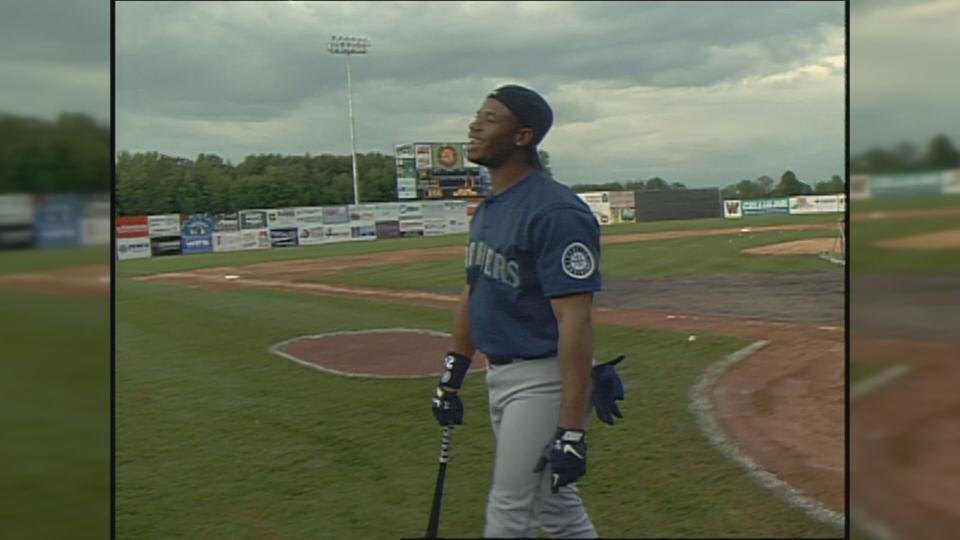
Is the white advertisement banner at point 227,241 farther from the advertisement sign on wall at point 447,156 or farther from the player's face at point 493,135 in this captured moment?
the player's face at point 493,135

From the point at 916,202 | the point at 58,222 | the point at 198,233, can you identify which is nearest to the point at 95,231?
the point at 58,222

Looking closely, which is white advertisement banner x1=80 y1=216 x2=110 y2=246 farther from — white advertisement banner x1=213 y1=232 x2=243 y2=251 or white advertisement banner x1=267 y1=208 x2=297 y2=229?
white advertisement banner x1=267 y1=208 x2=297 y2=229

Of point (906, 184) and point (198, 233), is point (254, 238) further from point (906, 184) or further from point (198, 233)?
point (906, 184)

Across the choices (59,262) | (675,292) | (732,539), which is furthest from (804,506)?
(59,262)

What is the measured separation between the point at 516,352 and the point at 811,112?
47.5 inches

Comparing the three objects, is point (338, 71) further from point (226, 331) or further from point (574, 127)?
point (226, 331)

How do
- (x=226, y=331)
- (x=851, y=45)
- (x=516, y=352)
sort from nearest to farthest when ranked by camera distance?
(x=516, y=352) → (x=851, y=45) → (x=226, y=331)

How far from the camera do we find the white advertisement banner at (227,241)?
244cm

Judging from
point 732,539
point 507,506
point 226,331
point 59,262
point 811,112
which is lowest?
point 732,539

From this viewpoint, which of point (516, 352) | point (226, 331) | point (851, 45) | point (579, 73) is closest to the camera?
point (516, 352)

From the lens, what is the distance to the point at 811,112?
239 centimetres

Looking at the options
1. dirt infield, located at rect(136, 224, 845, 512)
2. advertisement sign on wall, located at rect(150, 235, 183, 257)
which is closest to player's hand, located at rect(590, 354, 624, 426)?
dirt infield, located at rect(136, 224, 845, 512)

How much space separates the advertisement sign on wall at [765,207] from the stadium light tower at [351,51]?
3.75 feet

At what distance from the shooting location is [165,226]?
2.39 metres
